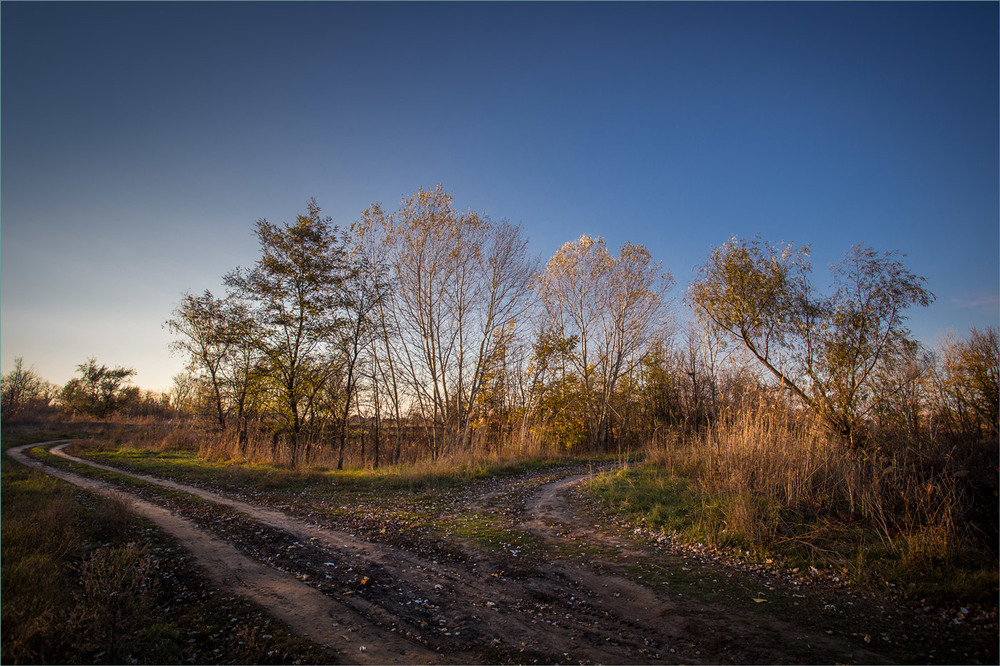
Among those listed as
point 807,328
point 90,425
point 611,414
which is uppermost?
point 807,328

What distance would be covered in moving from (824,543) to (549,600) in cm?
390

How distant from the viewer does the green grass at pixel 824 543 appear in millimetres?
4266

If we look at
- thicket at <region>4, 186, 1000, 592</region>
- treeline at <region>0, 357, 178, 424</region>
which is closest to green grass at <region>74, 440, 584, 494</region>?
thicket at <region>4, 186, 1000, 592</region>

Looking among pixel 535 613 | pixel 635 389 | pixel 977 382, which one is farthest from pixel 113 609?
pixel 635 389

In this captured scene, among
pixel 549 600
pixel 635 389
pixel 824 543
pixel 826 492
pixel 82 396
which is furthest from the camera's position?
pixel 82 396

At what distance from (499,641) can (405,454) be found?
61.7 ft

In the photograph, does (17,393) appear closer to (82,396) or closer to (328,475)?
(82,396)

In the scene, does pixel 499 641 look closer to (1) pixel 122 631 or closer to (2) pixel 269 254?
(1) pixel 122 631

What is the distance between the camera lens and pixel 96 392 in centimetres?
3728

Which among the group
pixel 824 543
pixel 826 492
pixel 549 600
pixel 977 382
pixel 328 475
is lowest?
pixel 328 475

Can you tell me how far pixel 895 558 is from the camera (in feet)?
16.0

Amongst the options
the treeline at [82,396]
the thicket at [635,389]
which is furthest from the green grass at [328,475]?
the treeline at [82,396]

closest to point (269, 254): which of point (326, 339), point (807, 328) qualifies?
point (326, 339)

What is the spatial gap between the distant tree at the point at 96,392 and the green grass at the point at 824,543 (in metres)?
48.3
